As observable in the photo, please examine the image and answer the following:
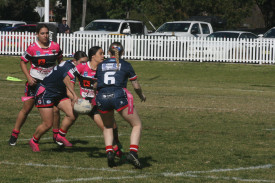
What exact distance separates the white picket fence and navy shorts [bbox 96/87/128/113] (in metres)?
21.9

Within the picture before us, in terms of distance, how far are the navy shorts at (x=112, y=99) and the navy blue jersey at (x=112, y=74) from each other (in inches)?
2.6

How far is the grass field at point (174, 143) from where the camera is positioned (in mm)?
7766

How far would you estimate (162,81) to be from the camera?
24344 mm

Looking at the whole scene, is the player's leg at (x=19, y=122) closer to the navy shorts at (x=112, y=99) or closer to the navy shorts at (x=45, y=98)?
the navy shorts at (x=45, y=98)

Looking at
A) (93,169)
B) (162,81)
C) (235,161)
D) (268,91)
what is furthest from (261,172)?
(162,81)

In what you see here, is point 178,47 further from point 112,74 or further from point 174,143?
point 112,74

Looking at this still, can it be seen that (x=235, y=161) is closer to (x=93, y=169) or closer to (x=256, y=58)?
(x=93, y=169)

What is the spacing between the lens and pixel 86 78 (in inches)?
361

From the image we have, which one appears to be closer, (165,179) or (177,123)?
(165,179)

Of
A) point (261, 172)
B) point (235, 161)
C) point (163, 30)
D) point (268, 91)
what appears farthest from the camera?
point (163, 30)

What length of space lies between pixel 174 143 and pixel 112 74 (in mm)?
2691

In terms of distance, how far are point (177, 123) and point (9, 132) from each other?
353cm

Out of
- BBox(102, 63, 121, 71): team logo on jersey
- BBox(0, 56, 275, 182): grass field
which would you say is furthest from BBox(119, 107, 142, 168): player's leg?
BBox(102, 63, 121, 71): team logo on jersey

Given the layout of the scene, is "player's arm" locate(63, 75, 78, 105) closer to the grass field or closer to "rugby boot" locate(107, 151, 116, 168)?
the grass field
